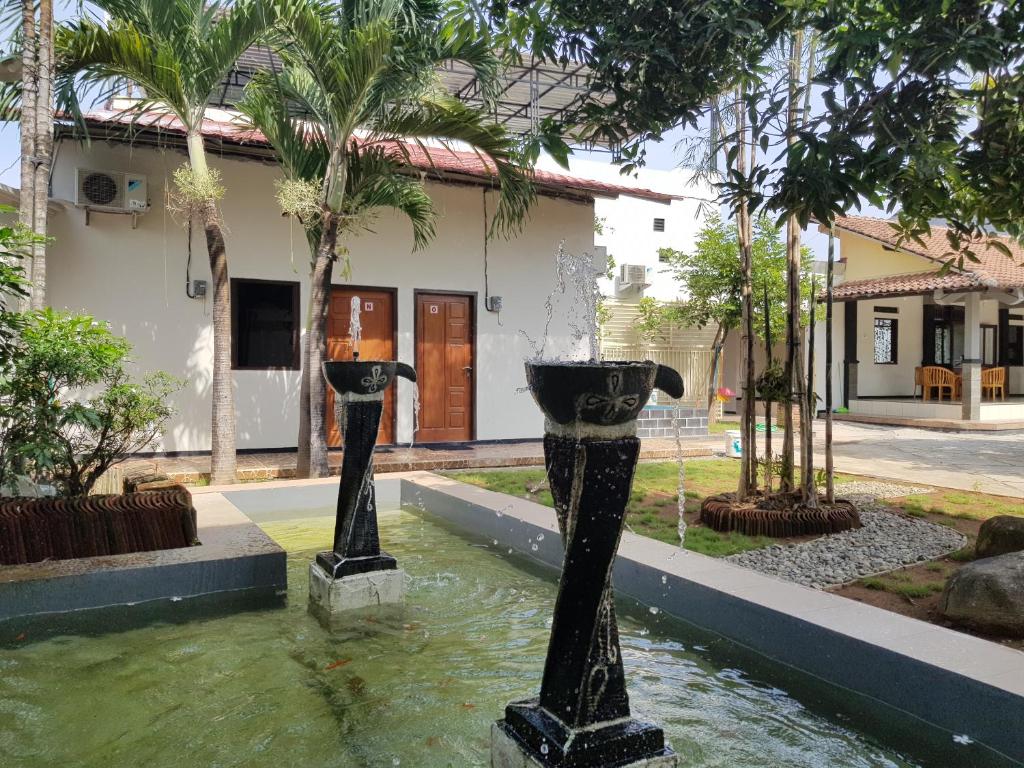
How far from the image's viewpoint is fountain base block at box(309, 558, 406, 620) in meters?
4.01

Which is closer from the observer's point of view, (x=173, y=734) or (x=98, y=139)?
(x=173, y=734)

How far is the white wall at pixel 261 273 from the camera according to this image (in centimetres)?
893

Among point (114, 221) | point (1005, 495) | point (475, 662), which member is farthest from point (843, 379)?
point (475, 662)

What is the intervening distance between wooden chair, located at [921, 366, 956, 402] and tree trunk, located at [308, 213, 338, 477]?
15258 millimetres

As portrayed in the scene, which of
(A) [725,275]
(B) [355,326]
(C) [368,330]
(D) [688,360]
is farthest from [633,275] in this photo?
(B) [355,326]

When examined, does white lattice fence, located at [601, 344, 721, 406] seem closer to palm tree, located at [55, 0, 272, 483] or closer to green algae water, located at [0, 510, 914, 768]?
palm tree, located at [55, 0, 272, 483]

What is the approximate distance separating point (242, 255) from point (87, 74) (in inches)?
120

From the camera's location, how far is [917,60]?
3.13 m

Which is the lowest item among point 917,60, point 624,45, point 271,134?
point 917,60

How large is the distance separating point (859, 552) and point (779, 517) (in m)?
0.63

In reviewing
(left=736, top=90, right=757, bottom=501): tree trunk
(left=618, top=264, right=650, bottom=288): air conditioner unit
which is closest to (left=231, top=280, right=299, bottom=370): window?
(left=736, top=90, right=757, bottom=501): tree trunk

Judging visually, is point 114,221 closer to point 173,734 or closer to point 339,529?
point 339,529

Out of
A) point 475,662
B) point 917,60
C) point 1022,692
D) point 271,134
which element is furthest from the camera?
point 271,134

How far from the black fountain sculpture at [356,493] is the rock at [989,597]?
274 cm
